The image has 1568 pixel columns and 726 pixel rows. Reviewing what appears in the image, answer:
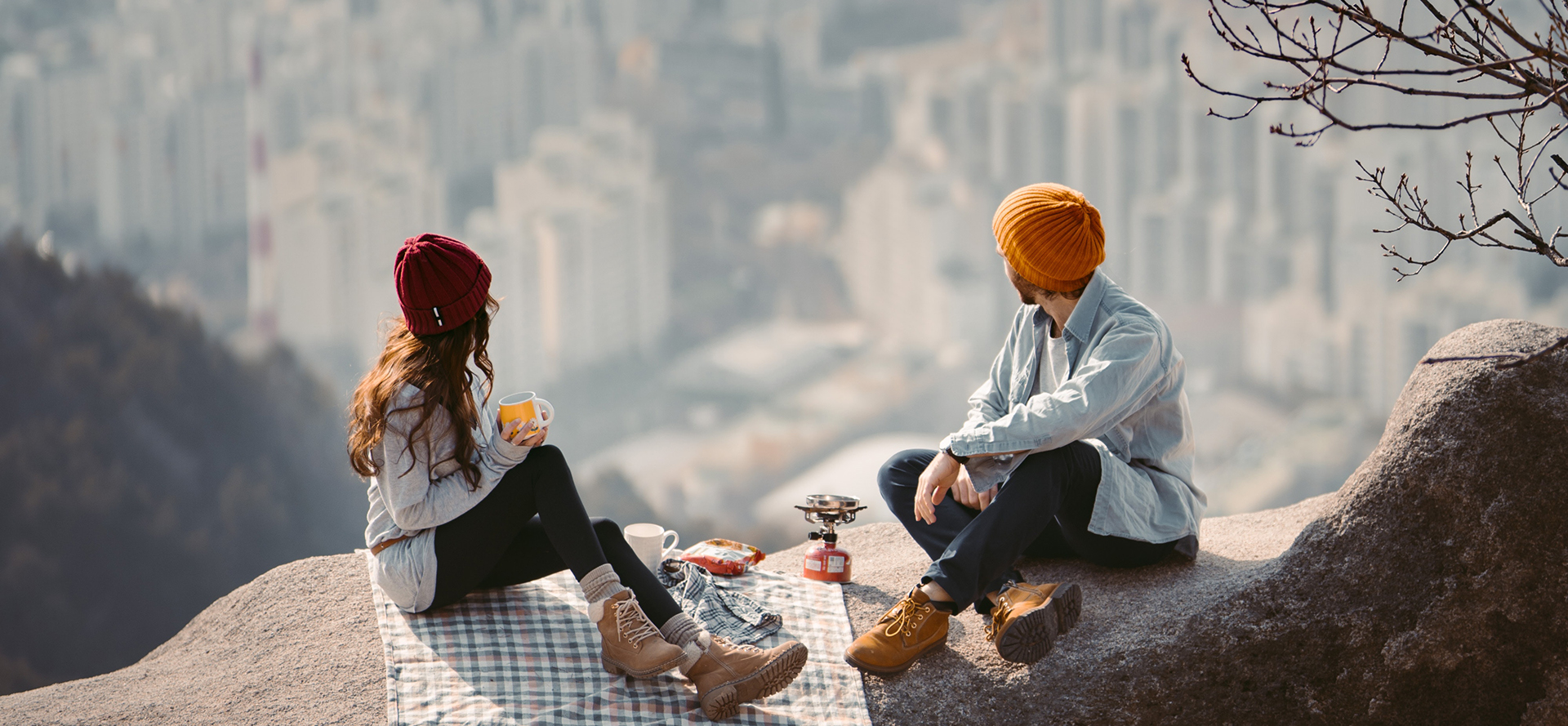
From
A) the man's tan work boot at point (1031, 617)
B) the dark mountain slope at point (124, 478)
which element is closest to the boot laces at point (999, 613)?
the man's tan work boot at point (1031, 617)

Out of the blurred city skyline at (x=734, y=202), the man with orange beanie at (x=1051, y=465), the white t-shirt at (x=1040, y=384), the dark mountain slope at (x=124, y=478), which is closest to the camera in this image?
the man with orange beanie at (x=1051, y=465)

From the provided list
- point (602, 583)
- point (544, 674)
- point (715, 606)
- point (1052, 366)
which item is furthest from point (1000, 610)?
point (544, 674)

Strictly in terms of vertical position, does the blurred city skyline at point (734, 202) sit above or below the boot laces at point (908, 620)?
above

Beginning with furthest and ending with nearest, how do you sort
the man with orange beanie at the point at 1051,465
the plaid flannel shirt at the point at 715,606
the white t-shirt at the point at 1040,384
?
the plaid flannel shirt at the point at 715,606, the white t-shirt at the point at 1040,384, the man with orange beanie at the point at 1051,465

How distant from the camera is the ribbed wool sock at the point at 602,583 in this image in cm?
216

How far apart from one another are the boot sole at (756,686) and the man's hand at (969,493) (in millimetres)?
517

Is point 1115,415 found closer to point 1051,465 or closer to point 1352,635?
point 1051,465

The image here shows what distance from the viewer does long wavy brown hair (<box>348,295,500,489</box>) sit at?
2.12 metres

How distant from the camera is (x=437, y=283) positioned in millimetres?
2117

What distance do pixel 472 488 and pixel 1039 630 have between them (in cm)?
113

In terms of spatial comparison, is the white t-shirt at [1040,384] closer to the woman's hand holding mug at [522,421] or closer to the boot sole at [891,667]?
the boot sole at [891,667]

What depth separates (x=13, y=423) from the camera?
78.1 ft

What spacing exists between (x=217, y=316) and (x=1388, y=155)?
38.9 meters

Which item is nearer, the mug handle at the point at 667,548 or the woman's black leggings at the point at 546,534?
the woman's black leggings at the point at 546,534
